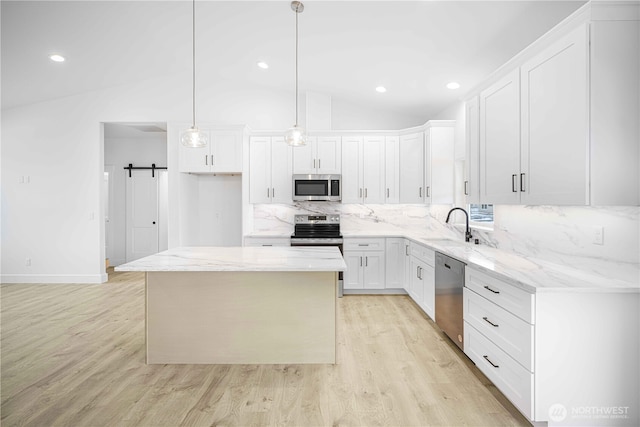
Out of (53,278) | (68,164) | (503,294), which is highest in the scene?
(68,164)

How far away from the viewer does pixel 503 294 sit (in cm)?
205

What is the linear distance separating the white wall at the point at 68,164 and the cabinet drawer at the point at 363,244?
1943mm

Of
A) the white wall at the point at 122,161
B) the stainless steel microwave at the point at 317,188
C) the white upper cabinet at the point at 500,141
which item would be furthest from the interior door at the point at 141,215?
the white upper cabinet at the point at 500,141

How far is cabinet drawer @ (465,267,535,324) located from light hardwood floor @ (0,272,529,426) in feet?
2.21

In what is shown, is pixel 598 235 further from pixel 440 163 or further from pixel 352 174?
pixel 352 174

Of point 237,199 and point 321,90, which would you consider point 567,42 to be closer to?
point 321,90

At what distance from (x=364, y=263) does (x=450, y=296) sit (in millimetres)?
1761

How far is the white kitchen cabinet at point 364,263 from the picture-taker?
460 cm

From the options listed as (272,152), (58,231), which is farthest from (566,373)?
(58,231)

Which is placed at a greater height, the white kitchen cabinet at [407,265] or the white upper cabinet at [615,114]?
the white upper cabinet at [615,114]

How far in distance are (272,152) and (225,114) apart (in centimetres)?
104

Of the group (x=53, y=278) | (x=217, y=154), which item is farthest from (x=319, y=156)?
(x=53, y=278)

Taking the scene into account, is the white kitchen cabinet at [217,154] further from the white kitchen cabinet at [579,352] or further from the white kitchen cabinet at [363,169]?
the white kitchen cabinet at [579,352]

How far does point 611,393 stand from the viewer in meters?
1.76
